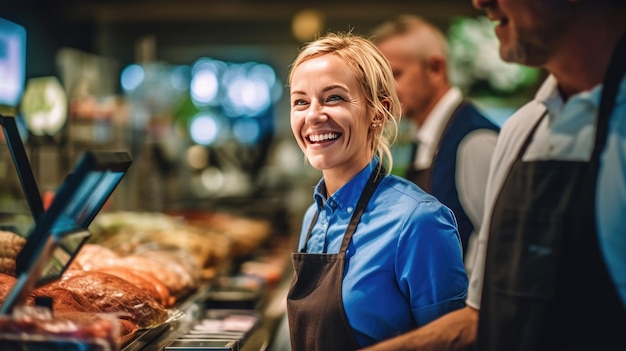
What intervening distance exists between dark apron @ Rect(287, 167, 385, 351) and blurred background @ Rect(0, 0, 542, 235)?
2.14 meters

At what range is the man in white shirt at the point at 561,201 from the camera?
58.5 inches

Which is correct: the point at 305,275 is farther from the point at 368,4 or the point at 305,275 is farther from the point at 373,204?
the point at 368,4

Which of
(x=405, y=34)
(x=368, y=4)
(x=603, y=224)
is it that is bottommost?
(x=603, y=224)

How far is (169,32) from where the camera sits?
11.7 meters

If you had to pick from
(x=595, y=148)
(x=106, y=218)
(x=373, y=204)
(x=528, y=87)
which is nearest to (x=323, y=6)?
(x=528, y=87)

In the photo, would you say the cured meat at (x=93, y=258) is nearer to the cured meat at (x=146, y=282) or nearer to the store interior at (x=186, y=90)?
the cured meat at (x=146, y=282)

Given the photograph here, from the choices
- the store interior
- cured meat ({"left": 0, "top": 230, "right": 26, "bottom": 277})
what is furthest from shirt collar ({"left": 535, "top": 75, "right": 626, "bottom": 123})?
the store interior

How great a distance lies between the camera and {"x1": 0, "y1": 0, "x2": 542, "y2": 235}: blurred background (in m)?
6.07

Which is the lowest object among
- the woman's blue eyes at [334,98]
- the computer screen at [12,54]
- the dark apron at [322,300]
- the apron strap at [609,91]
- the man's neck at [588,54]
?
the dark apron at [322,300]

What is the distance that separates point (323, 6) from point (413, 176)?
5313 millimetres

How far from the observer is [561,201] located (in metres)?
1.54

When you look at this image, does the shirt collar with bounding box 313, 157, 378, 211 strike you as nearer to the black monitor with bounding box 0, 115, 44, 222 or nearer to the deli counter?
the deli counter

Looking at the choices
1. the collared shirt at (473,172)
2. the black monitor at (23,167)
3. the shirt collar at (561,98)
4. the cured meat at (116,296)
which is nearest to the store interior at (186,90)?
the cured meat at (116,296)

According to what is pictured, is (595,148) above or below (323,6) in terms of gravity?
below
